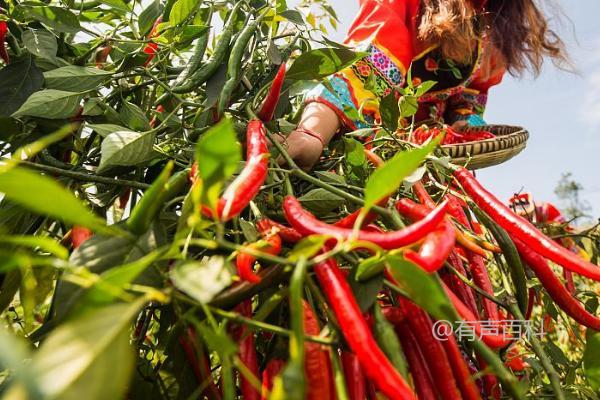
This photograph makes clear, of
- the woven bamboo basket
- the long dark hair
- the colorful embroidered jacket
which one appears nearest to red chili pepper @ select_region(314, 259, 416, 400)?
the woven bamboo basket

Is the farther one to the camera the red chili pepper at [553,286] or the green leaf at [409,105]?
the green leaf at [409,105]

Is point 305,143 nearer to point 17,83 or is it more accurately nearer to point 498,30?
point 17,83

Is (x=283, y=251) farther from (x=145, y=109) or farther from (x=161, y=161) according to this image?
(x=145, y=109)

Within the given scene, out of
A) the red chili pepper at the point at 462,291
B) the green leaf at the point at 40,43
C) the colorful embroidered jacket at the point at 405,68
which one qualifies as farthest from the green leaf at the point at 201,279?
the colorful embroidered jacket at the point at 405,68

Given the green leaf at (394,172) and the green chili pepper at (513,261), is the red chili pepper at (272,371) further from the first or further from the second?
the green chili pepper at (513,261)

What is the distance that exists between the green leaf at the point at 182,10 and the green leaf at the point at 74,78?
92 mm

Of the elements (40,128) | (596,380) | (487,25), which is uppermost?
(487,25)

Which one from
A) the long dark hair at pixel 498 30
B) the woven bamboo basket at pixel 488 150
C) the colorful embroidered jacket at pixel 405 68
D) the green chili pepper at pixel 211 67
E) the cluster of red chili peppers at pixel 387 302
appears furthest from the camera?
the long dark hair at pixel 498 30

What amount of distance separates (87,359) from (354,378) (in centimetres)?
17

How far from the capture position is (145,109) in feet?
2.02

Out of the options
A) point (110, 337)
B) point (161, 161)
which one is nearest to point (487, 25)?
point (161, 161)

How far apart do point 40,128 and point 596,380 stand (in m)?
0.52

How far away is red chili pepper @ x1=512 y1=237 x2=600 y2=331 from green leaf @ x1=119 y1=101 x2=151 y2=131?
0.36 metres

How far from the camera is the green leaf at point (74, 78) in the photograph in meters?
0.47
